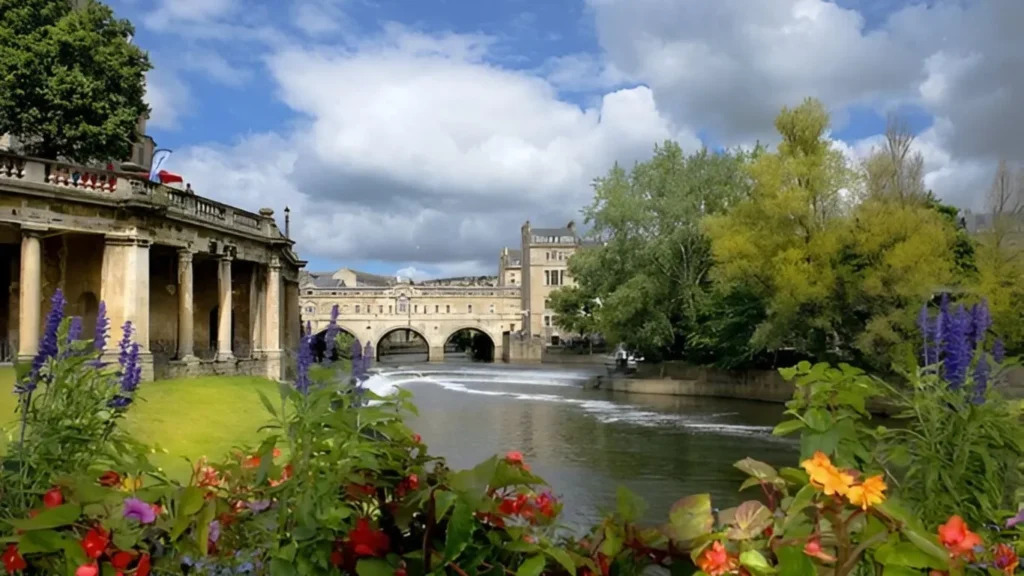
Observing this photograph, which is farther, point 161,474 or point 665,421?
point 665,421

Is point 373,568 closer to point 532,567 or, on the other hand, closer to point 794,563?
point 532,567

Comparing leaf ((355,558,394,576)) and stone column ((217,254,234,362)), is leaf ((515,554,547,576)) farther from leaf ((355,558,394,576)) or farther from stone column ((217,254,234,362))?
stone column ((217,254,234,362))

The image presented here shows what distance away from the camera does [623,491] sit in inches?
101

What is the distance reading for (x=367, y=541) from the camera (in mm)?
2500

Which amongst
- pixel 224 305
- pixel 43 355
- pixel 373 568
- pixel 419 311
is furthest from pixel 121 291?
pixel 419 311

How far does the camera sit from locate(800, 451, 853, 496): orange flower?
201 centimetres

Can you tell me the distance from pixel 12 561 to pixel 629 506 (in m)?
1.99

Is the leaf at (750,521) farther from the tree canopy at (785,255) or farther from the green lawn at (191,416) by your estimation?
the tree canopy at (785,255)

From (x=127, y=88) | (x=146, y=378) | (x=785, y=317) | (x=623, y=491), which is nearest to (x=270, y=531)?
(x=623, y=491)

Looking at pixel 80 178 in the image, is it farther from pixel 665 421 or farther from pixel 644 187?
pixel 644 187

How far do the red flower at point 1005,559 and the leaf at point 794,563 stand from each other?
2.12ft

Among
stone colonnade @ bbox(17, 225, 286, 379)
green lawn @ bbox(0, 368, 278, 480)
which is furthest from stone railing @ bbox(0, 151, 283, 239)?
green lawn @ bbox(0, 368, 278, 480)

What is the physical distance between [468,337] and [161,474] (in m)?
Result: 121

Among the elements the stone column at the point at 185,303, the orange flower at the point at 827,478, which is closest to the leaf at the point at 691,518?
the orange flower at the point at 827,478
